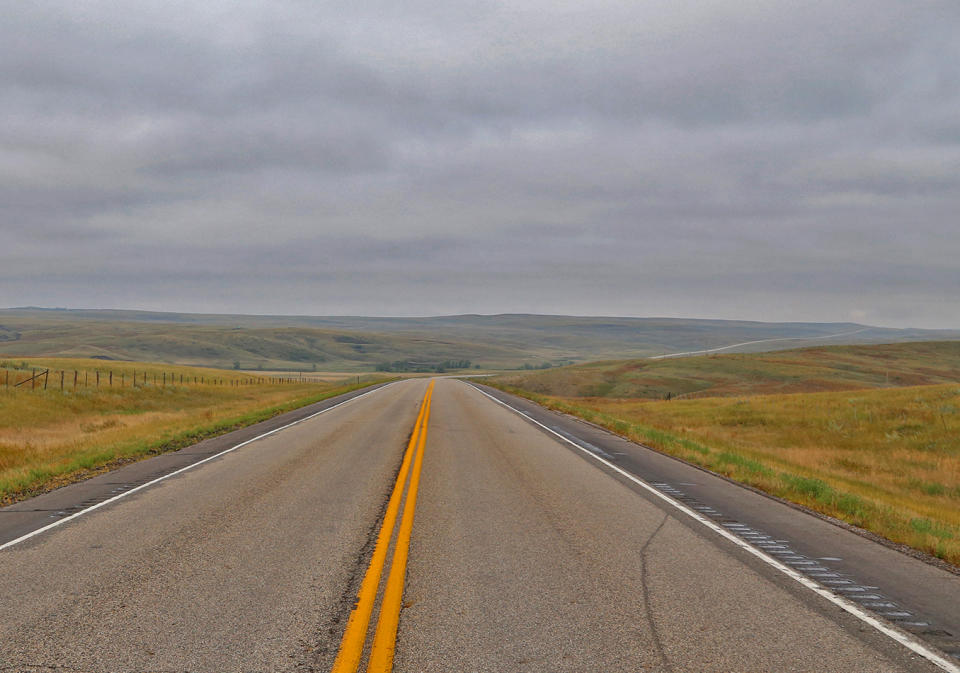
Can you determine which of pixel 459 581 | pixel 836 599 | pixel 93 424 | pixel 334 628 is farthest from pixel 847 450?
pixel 93 424

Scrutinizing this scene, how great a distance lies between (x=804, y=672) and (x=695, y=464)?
12423mm

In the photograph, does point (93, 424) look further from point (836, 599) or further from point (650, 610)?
point (836, 599)

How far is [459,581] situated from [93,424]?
29946mm

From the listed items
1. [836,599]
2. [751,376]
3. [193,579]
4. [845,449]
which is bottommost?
[751,376]

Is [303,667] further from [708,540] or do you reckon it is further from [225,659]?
[708,540]

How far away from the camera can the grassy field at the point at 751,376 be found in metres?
81.0

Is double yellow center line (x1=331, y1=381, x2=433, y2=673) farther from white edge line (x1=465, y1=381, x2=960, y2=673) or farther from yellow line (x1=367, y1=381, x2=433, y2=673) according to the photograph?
white edge line (x1=465, y1=381, x2=960, y2=673)

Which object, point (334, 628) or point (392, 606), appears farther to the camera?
point (392, 606)

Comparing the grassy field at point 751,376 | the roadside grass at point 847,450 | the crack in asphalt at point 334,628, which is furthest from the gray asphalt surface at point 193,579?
the grassy field at point 751,376

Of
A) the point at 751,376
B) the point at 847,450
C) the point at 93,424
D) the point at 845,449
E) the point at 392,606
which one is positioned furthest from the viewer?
the point at 751,376

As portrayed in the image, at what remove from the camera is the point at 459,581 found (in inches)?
264

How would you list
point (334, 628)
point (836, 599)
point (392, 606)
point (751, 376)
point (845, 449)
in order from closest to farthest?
point (334, 628) < point (392, 606) < point (836, 599) < point (845, 449) < point (751, 376)

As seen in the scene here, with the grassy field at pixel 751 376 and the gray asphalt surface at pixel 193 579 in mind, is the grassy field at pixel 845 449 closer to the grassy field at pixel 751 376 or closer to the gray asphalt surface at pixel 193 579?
the gray asphalt surface at pixel 193 579

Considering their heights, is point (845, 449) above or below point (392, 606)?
below
